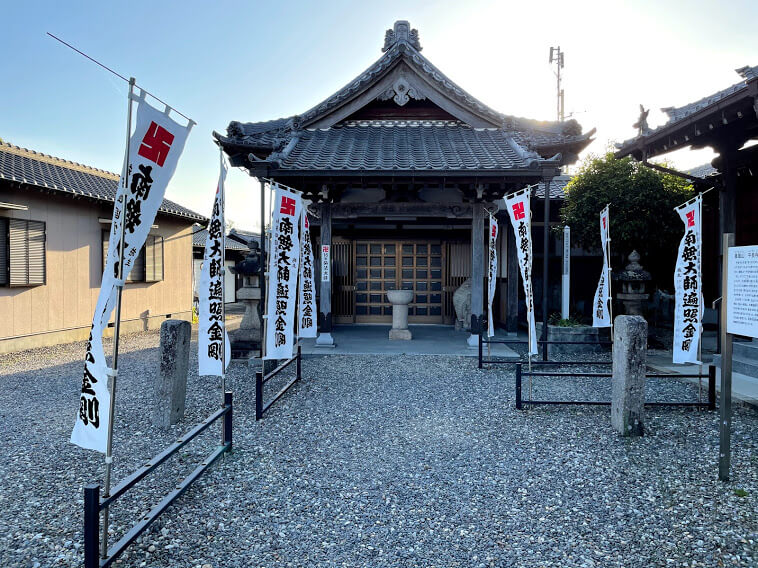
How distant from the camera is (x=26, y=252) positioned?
30.7ft

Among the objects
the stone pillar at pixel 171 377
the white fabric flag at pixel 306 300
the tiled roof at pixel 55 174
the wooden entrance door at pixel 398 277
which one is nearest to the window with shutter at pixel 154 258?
the tiled roof at pixel 55 174

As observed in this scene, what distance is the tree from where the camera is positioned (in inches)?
381

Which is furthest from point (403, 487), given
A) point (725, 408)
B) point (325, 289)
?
point (325, 289)

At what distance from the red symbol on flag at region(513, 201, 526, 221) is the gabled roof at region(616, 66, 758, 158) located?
8.69 feet

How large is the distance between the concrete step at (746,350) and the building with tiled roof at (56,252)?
45.2 feet

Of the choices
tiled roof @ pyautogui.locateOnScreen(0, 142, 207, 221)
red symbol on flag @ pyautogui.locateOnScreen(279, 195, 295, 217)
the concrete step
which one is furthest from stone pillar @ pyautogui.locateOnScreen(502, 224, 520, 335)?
tiled roof @ pyautogui.locateOnScreen(0, 142, 207, 221)

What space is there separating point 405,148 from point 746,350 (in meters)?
7.22

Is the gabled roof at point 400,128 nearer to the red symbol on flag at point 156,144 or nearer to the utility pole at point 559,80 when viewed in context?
the red symbol on flag at point 156,144

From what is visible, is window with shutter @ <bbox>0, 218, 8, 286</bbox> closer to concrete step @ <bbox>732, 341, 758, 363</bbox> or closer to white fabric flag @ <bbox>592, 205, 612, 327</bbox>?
white fabric flag @ <bbox>592, 205, 612, 327</bbox>

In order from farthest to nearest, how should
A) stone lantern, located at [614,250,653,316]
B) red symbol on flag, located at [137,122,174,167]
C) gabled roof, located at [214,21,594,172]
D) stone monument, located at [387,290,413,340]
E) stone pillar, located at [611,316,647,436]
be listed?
1. stone monument, located at [387,290,413,340]
2. stone lantern, located at [614,250,653,316]
3. gabled roof, located at [214,21,594,172]
4. stone pillar, located at [611,316,647,436]
5. red symbol on flag, located at [137,122,174,167]

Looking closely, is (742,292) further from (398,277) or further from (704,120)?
(398,277)

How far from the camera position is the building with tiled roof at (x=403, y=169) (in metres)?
8.24

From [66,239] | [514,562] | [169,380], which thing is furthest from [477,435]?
[66,239]

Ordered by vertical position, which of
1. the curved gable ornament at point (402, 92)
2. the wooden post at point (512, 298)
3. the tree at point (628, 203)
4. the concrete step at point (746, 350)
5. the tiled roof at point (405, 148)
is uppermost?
the curved gable ornament at point (402, 92)
